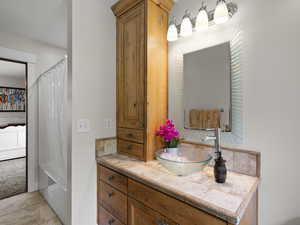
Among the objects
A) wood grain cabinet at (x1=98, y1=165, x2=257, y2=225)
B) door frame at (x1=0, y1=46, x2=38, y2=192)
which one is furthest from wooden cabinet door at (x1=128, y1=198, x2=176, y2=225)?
door frame at (x1=0, y1=46, x2=38, y2=192)

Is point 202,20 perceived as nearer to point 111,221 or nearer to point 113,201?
point 113,201

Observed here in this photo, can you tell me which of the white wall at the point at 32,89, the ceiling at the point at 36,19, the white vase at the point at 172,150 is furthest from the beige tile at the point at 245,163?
the white wall at the point at 32,89

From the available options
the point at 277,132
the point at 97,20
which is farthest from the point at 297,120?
the point at 97,20

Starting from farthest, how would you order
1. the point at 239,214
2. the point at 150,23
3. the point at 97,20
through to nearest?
the point at 97,20 < the point at 150,23 < the point at 239,214

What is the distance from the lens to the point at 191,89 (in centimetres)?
137

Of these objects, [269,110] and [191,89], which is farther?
[191,89]

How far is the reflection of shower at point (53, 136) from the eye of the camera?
1726 mm

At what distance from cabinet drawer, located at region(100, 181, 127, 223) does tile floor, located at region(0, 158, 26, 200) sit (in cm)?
188

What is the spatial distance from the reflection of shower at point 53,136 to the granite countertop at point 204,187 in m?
0.92

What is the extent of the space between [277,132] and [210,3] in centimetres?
109

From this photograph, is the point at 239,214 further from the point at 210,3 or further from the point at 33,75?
the point at 33,75

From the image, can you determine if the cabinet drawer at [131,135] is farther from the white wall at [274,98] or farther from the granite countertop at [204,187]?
the white wall at [274,98]

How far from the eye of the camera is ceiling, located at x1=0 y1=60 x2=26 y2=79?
8.63ft

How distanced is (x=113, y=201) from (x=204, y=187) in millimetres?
797
